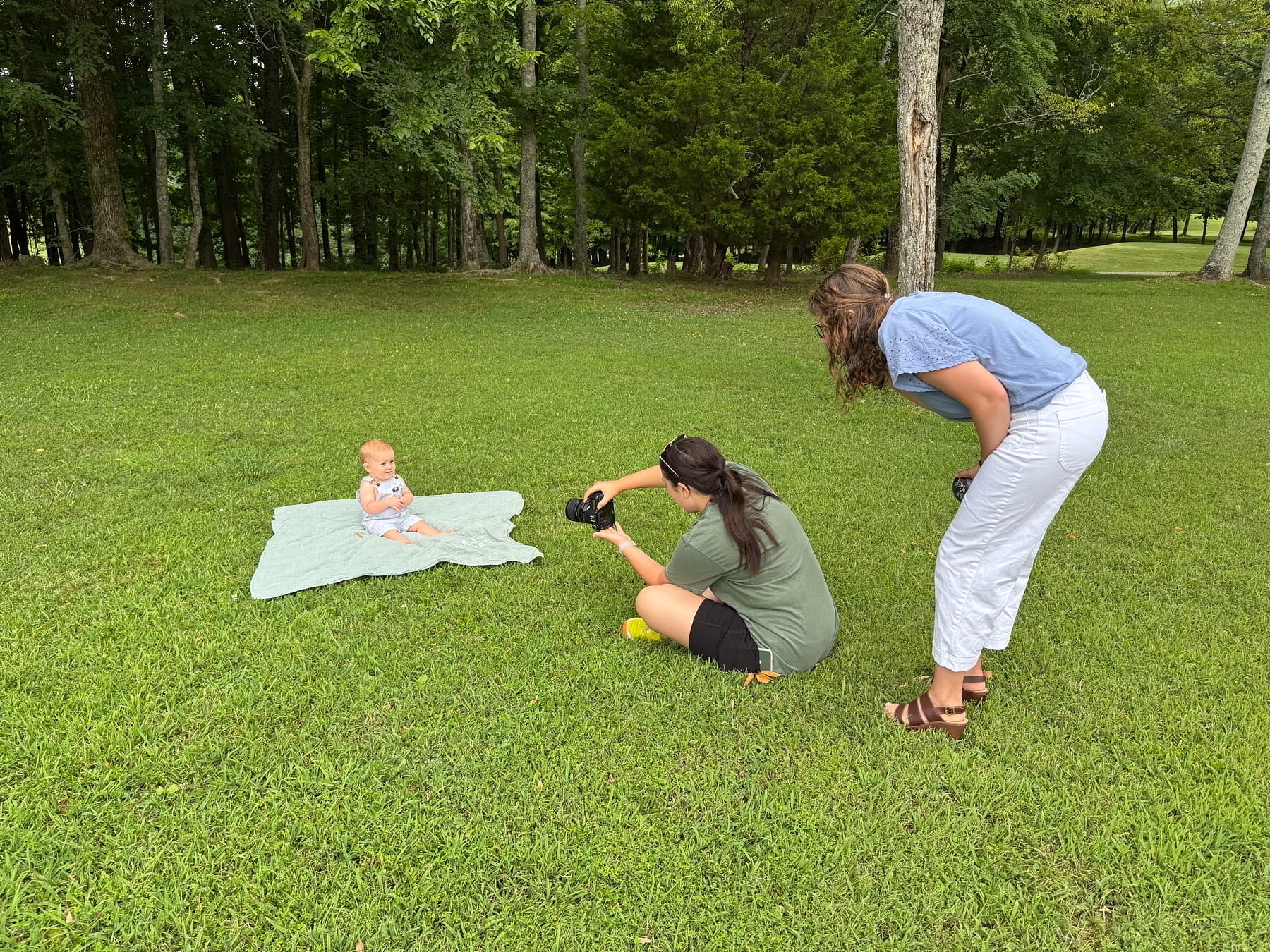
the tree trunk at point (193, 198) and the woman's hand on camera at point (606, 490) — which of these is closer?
the woman's hand on camera at point (606, 490)

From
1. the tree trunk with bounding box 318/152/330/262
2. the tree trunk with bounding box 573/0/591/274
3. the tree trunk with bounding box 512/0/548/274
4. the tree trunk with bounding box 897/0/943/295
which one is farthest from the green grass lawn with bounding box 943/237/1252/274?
the tree trunk with bounding box 897/0/943/295

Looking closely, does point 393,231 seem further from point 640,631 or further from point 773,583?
point 773,583

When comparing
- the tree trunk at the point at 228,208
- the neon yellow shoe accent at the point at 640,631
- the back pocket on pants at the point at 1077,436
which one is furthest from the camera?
the tree trunk at the point at 228,208

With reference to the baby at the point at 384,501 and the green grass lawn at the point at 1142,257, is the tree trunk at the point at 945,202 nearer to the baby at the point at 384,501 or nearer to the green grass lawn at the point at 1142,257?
the green grass lawn at the point at 1142,257

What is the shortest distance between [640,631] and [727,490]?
932 millimetres

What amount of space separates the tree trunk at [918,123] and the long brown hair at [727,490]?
667 centimetres

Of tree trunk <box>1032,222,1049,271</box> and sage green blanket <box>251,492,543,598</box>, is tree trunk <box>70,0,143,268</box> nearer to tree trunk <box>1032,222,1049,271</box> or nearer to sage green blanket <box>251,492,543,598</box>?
sage green blanket <box>251,492,543,598</box>

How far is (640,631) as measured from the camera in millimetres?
3643

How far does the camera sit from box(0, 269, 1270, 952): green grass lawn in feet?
7.36

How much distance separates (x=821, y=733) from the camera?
298 cm

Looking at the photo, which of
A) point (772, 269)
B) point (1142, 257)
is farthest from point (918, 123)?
point (1142, 257)

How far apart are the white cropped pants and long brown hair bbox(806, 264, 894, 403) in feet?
1.64

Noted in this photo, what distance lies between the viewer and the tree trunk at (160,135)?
16547 mm

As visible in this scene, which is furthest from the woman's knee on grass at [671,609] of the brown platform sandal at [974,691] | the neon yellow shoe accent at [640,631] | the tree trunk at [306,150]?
the tree trunk at [306,150]
